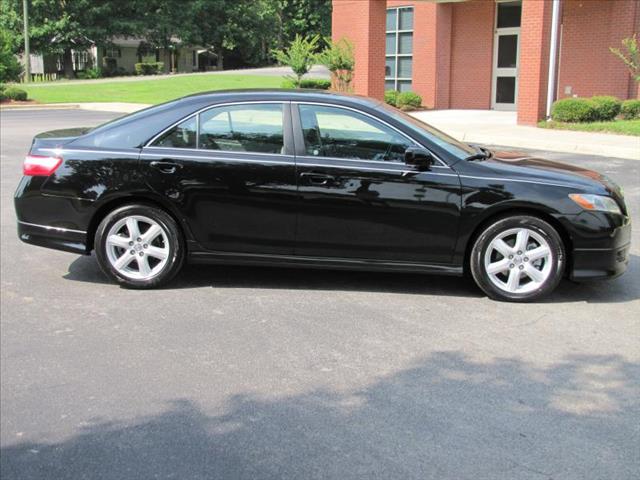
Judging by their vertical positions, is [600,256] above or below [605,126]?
below

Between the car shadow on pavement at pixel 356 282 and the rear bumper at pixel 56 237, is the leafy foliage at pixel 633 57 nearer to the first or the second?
the car shadow on pavement at pixel 356 282

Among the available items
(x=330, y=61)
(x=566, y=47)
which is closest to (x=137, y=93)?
(x=330, y=61)

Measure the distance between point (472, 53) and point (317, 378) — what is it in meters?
22.9

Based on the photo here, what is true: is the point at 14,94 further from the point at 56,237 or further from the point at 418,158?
the point at 418,158

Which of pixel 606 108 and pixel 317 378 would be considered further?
pixel 606 108

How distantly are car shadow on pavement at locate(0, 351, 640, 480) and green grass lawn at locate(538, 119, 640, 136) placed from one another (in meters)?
13.8

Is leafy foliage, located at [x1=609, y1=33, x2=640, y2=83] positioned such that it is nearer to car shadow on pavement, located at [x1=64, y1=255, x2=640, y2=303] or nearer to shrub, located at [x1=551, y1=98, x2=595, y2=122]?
shrub, located at [x1=551, y1=98, x2=595, y2=122]

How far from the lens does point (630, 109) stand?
18953mm

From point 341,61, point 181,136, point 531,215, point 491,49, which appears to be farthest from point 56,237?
point 491,49

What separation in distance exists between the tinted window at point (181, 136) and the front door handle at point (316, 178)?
3.24 feet

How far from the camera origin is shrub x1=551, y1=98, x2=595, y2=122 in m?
18.5

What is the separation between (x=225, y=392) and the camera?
4152mm

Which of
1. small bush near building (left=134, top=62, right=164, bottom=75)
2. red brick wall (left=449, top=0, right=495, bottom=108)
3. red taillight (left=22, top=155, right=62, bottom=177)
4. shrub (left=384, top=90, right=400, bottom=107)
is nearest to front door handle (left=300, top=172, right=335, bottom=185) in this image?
red taillight (left=22, top=155, right=62, bottom=177)

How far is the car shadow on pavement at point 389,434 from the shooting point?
11.0 feet
